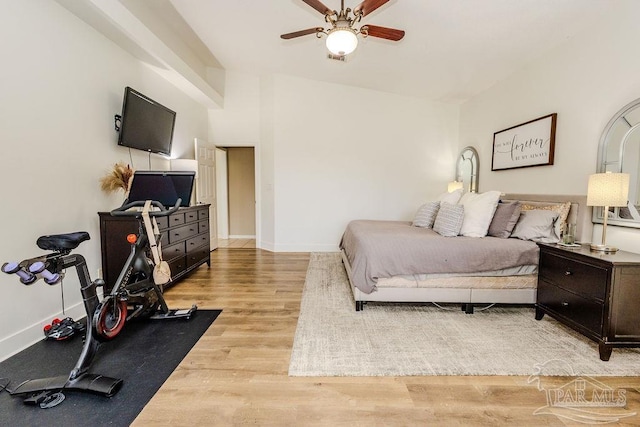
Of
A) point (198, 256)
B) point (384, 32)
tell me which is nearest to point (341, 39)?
point (384, 32)

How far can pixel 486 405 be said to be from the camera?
5.19 ft

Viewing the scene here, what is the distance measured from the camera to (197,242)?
3.91m

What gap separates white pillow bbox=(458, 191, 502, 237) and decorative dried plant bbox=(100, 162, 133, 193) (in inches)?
140

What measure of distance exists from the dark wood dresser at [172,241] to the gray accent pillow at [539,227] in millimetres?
3698

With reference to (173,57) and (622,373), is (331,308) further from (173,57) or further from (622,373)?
(173,57)

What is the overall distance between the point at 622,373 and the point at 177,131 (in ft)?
18.0

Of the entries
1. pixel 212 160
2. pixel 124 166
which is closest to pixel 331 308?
pixel 124 166

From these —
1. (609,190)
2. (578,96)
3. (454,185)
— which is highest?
(578,96)

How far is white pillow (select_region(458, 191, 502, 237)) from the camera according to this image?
305 centimetres

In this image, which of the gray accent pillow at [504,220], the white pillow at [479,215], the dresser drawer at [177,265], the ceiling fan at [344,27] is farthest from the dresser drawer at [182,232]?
the gray accent pillow at [504,220]

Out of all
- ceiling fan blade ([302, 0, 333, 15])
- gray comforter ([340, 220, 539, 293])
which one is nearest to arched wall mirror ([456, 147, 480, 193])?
gray comforter ([340, 220, 539, 293])

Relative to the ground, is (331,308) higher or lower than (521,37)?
lower

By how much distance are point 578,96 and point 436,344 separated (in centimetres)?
279

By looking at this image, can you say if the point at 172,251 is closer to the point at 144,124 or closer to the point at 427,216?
the point at 144,124
